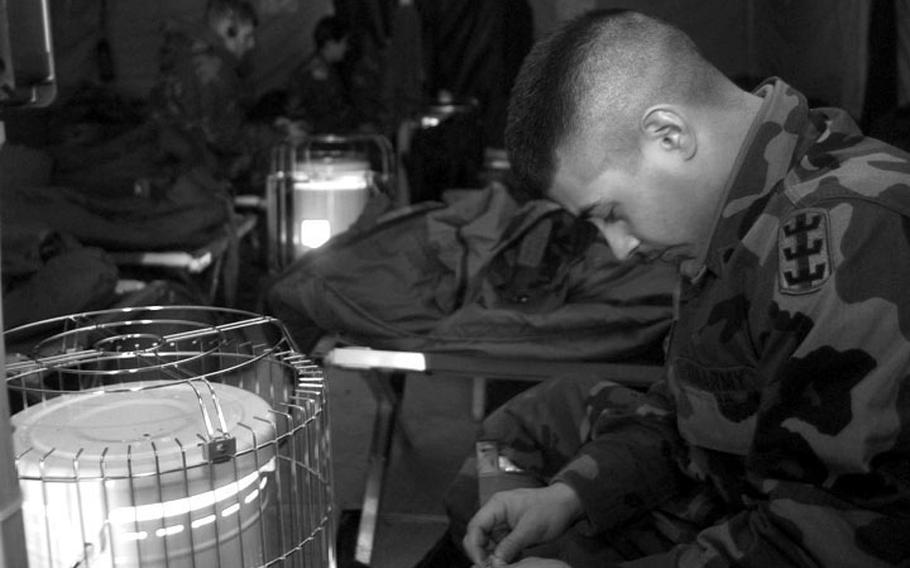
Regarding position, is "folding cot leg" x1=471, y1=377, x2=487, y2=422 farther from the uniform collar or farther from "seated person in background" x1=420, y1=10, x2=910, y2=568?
the uniform collar

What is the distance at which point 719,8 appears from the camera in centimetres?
514

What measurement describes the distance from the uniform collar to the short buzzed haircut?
3.1 inches

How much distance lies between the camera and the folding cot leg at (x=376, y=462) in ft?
7.70

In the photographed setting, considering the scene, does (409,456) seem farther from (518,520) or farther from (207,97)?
(207,97)

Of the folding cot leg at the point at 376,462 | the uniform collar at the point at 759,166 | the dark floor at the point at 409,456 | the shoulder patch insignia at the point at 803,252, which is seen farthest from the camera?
the dark floor at the point at 409,456

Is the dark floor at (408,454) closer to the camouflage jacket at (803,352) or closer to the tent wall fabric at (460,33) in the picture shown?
the camouflage jacket at (803,352)

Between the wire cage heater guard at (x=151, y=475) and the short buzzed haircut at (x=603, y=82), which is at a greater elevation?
the short buzzed haircut at (x=603, y=82)

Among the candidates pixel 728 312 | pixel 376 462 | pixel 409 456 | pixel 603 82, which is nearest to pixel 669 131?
pixel 603 82

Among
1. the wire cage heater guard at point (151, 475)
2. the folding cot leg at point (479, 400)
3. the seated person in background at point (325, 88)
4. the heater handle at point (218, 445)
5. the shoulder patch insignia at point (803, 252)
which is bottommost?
the folding cot leg at point (479, 400)

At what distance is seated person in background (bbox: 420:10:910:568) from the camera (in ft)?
3.52

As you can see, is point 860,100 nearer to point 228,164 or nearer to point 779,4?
point 779,4

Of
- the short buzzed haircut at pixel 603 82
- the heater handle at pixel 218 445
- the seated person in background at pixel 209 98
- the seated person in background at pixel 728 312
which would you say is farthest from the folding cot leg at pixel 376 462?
the seated person in background at pixel 209 98

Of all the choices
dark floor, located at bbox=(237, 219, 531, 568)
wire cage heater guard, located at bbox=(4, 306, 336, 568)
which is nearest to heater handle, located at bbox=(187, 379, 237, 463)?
wire cage heater guard, located at bbox=(4, 306, 336, 568)

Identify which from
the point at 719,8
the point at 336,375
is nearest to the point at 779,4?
the point at 719,8
